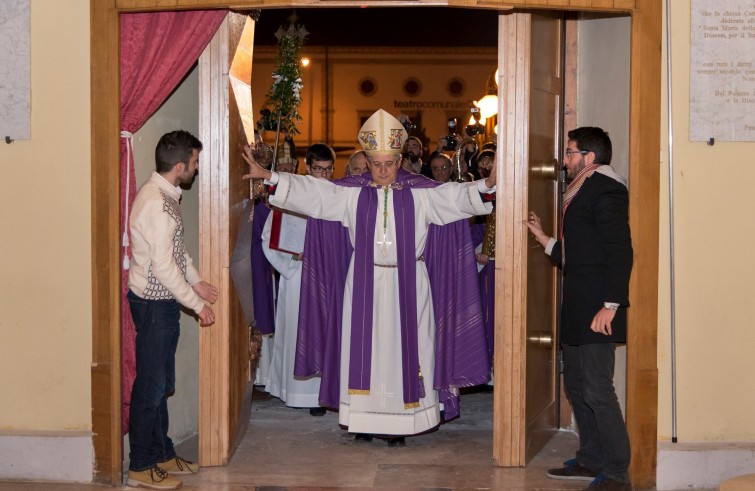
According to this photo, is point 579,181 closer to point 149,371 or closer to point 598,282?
point 598,282

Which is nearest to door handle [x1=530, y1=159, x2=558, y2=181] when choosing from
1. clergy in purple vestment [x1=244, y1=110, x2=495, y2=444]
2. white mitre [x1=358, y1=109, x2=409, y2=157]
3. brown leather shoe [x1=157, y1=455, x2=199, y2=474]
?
clergy in purple vestment [x1=244, y1=110, x2=495, y2=444]

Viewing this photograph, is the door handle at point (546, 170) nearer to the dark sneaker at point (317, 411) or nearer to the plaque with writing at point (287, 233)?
the plaque with writing at point (287, 233)

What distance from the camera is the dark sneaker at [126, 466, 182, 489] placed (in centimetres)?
498

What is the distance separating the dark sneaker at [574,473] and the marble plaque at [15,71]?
9.84ft

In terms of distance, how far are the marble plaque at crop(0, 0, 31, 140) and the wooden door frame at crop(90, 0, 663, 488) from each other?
1.05ft

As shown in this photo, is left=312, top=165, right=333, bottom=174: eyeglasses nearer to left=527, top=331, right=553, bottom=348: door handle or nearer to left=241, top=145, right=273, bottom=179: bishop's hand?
left=241, top=145, right=273, bottom=179: bishop's hand

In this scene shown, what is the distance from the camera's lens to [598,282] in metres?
4.92

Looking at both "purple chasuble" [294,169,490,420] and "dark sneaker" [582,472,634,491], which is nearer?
"dark sneaker" [582,472,634,491]

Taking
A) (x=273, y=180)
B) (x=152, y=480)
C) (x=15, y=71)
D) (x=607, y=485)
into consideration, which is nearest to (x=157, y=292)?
(x=152, y=480)

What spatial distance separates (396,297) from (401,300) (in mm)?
39

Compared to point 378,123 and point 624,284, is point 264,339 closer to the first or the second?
point 378,123

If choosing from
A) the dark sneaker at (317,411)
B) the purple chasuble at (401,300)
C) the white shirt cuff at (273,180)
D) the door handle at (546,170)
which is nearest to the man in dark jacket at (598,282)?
the door handle at (546,170)

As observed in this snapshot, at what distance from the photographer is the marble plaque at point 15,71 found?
16.5 ft

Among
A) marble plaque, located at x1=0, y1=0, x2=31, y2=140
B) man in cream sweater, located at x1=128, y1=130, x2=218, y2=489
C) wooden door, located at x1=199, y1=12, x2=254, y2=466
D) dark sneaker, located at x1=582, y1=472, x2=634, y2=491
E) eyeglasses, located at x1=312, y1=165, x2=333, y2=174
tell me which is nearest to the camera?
man in cream sweater, located at x1=128, y1=130, x2=218, y2=489
